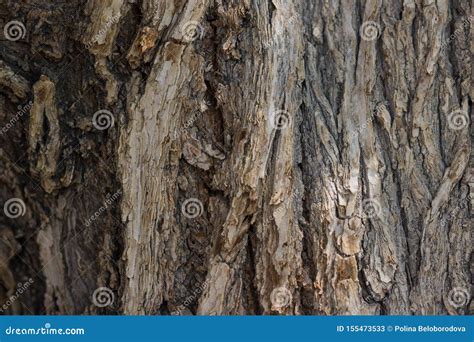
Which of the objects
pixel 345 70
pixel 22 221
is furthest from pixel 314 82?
pixel 22 221

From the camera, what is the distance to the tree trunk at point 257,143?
80.4 inches

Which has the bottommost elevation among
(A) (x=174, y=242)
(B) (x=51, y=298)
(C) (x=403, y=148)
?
(B) (x=51, y=298)

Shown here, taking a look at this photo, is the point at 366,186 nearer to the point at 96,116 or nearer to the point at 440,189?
the point at 440,189

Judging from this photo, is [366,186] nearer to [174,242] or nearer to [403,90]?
[403,90]

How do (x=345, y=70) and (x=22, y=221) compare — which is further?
(x=22, y=221)

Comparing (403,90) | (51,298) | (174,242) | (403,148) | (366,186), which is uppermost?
(403,90)

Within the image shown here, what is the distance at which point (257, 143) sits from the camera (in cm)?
202

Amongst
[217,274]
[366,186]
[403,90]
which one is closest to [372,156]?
[366,186]

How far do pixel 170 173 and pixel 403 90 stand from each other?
842mm

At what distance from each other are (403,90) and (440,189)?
36 centimetres

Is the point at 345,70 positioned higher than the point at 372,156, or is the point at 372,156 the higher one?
the point at 345,70

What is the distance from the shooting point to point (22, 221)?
7.56 ft

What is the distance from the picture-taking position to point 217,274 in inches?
81.6

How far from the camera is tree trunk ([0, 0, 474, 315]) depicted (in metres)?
2.04
